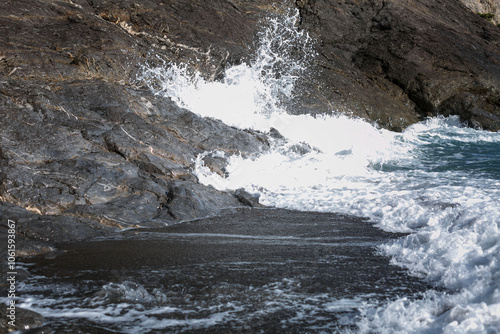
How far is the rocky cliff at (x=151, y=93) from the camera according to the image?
243 inches

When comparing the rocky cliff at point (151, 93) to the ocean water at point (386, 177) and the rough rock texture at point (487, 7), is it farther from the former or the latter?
the rough rock texture at point (487, 7)

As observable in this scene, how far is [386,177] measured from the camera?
352 inches

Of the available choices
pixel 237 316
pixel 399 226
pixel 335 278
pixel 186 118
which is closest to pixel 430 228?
pixel 399 226

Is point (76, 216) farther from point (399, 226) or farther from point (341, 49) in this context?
point (341, 49)

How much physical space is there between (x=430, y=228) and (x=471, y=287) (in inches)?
76.2

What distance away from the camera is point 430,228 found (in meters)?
5.28

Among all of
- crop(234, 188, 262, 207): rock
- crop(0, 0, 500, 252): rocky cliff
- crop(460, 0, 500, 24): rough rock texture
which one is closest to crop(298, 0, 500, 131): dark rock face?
crop(0, 0, 500, 252): rocky cliff

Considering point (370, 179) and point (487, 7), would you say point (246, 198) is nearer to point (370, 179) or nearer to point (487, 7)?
point (370, 179)

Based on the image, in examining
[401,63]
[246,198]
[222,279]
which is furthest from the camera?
[401,63]

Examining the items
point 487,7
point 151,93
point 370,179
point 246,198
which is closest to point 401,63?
point 370,179

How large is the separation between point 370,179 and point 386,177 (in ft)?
1.29

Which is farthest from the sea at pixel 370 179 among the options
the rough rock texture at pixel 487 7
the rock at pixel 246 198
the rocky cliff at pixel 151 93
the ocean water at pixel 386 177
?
the rough rock texture at pixel 487 7

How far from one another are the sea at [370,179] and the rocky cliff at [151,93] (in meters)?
0.50

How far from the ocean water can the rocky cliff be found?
56 centimetres
